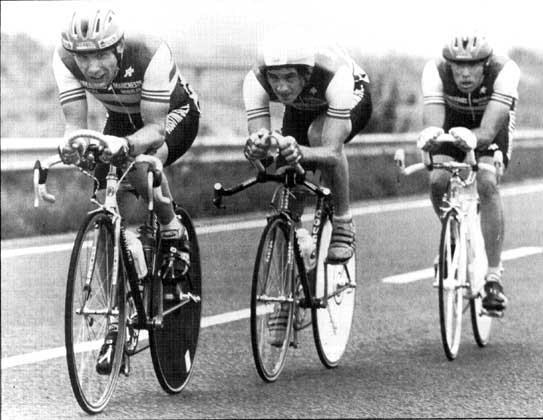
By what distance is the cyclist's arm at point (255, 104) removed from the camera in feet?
19.6

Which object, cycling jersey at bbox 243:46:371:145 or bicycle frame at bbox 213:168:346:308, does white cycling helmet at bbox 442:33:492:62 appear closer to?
cycling jersey at bbox 243:46:371:145

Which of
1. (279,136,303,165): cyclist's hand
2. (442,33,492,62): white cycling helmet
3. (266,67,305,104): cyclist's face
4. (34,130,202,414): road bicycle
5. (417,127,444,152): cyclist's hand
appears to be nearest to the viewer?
(34,130,202,414): road bicycle

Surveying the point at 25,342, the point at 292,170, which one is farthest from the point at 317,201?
the point at 25,342

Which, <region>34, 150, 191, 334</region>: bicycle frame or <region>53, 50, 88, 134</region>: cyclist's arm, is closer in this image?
<region>34, 150, 191, 334</region>: bicycle frame

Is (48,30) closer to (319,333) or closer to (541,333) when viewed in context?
(319,333)

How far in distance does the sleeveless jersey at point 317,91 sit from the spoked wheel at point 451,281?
0.98 meters

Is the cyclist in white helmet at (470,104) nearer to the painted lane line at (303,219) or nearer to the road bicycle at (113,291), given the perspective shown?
the painted lane line at (303,219)

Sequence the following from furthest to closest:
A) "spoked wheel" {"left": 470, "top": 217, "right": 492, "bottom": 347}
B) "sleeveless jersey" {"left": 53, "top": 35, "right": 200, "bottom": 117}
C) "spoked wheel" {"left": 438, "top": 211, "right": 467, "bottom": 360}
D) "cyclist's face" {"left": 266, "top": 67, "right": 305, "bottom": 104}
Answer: "spoked wheel" {"left": 470, "top": 217, "right": 492, "bottom": 347} < "spoked wheel" {"left": 438, "top": 211, "right": 467, "bottom": 360} < "cyclist's face" {"left": 266, "top": 67, "right": 305, "bottom": 104} < "sleeveless jersey" {"left": 53, "top": 35, "right": 200, "bottom": 117}

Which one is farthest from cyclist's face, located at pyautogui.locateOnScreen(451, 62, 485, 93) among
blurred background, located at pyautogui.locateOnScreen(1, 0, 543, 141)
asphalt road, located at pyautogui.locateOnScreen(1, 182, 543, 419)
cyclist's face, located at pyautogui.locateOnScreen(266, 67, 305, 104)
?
cyclist's face, located at pyautogui.locateOnScreen(266, 67, 305, 104)

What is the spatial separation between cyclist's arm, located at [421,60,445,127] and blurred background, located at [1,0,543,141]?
0.05 meters

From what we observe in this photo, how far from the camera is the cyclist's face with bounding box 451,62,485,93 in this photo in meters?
6.39

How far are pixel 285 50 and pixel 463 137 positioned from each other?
1.12 meters

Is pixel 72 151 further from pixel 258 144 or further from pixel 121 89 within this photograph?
pixel 258 144

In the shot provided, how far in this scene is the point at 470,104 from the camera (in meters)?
6.64
